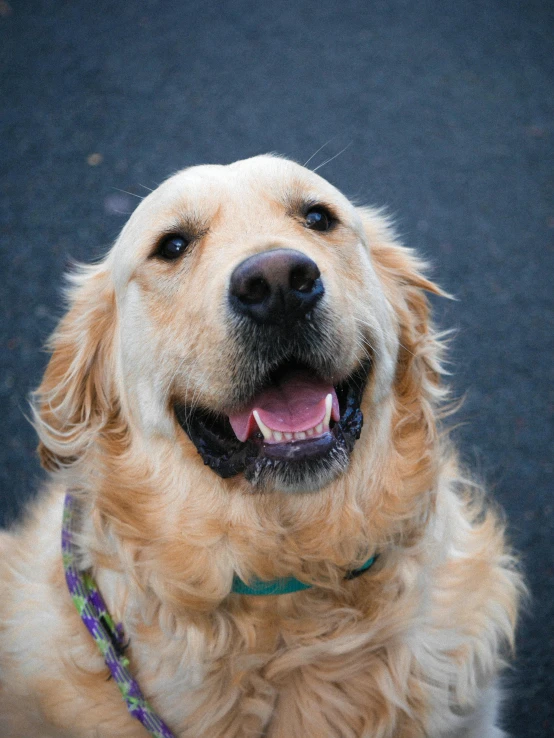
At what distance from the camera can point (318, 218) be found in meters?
2.45

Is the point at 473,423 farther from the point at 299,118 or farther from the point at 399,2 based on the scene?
the point at 399,2

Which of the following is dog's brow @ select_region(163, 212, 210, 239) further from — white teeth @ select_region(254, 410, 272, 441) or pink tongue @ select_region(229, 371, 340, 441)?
white teeth @ select_region(254, 410, 272, 441)

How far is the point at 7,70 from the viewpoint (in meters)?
5.11

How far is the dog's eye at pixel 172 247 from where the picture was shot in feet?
7.75

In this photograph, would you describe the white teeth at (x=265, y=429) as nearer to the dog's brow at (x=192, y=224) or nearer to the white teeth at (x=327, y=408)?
the white teeth at (x=327, y=408)

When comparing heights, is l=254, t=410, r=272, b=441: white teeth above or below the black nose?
below

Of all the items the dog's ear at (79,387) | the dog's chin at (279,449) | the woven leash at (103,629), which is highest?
the dog's chin at (279,449)

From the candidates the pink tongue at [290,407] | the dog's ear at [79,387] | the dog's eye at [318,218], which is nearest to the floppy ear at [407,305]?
the dog's eye at [318,218]

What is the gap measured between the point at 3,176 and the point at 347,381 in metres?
3.43

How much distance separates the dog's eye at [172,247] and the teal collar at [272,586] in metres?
1.06

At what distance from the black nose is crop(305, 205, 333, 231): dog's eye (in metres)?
0.46

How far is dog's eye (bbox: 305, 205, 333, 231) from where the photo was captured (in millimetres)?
2432

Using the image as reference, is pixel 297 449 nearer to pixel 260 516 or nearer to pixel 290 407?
pixel 290 407

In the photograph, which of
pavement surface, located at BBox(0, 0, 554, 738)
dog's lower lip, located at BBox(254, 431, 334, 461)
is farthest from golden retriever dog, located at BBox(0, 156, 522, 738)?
pavement surface, located at BBox(0, 0, 554, 738)
